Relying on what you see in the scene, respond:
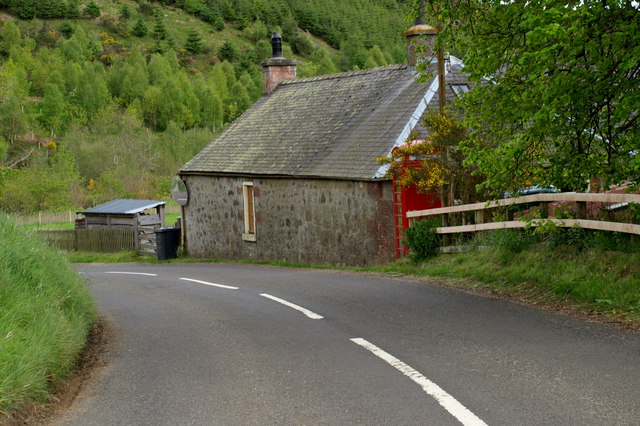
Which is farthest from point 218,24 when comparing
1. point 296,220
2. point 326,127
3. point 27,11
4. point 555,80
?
point 555,80

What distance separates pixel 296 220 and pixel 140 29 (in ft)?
412

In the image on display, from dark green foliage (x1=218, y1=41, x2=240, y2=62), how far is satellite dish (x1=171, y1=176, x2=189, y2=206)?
11383 centimetres

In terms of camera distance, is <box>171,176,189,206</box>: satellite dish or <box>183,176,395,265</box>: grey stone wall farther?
<box>171,176,189,206</box>: satellite dish

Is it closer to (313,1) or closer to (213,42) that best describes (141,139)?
(213,42)

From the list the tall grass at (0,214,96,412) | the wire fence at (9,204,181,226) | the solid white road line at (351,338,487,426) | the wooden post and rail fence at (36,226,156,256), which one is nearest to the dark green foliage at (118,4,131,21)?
the wire fence at (9,204,181,226)

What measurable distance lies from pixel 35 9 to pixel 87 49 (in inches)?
1054

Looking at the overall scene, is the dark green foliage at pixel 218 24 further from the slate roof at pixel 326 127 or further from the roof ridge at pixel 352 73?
the slate roof at pixel 326 127

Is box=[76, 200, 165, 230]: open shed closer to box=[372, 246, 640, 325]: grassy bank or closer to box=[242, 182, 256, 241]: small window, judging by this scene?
box=[242, 182, 256, 241]: small window

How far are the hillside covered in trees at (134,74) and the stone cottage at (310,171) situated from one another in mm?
7707

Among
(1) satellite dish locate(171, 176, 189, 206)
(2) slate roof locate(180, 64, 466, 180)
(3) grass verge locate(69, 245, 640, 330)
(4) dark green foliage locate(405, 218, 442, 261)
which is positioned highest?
(2) slate roof locate(180, 64, 466, 180)

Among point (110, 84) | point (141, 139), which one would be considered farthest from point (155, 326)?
point (110, 84)

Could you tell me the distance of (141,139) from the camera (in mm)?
70750

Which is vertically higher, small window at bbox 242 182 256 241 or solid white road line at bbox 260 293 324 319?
small window at bbox 242 182 256 241

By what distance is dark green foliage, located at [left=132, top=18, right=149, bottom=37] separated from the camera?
139875 mm
